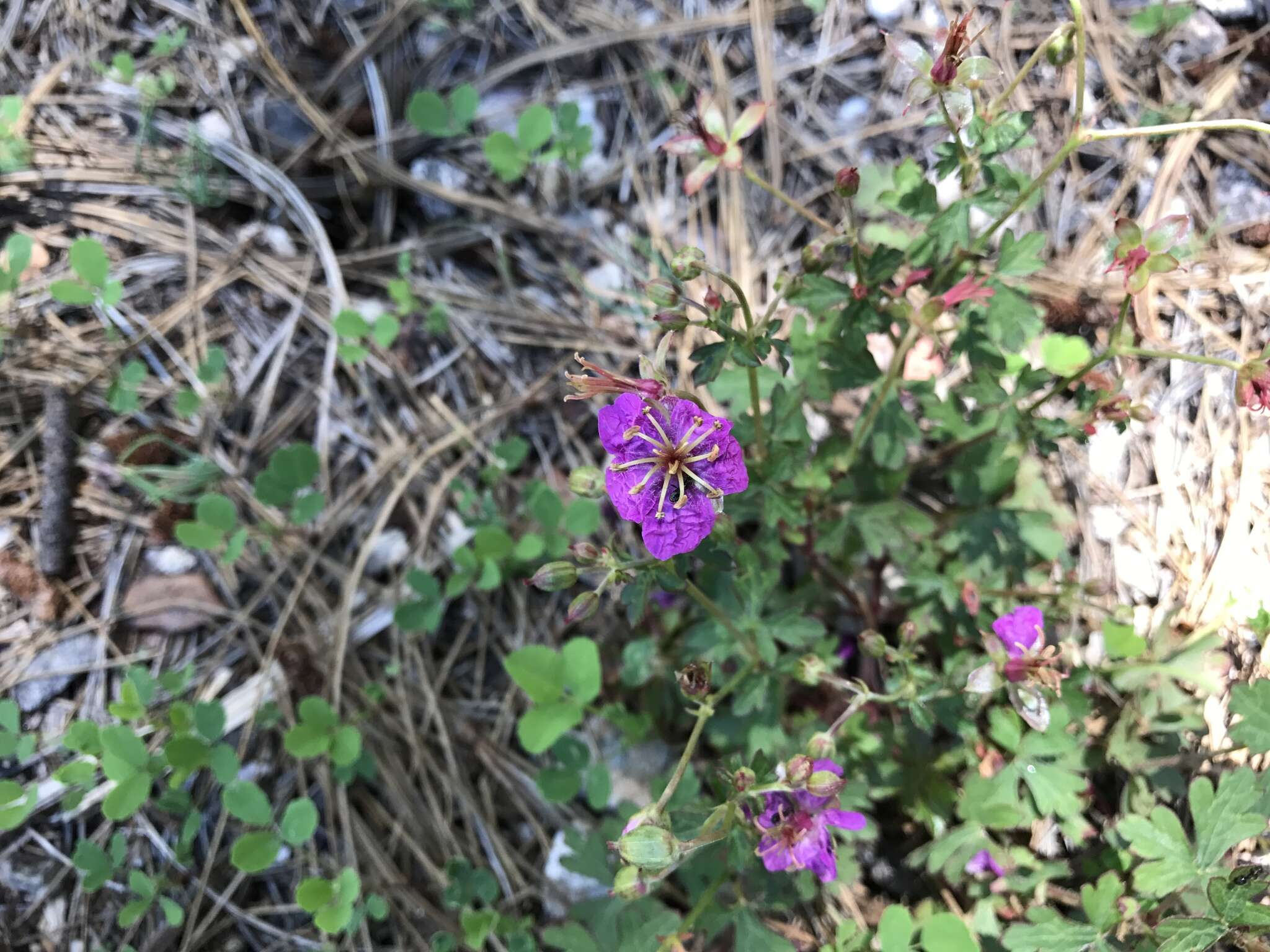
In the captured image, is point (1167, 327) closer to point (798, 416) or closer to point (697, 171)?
point (798, 416)

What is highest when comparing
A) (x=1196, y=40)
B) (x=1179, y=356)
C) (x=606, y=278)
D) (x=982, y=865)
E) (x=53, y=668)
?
(x=1196, y=40)

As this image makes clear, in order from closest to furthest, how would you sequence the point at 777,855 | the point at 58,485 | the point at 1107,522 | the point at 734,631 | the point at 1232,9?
the point at 777,855, the point at 734,631, the point at 1107,522, the point at 58,485, the point at 1232,9

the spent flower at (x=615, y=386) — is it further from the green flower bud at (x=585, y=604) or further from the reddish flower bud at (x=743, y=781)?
the reddish flower bud at (x=743, y=781)

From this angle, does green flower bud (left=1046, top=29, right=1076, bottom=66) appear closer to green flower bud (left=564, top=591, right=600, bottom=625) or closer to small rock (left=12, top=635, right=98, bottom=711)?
green flower bud (left=564, top=591, right=600, bottom=625)

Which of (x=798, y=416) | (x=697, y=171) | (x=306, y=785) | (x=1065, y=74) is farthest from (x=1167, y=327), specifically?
(x=306, y=785)

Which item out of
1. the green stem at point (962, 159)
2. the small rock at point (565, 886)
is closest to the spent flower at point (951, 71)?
the green stem at point (962, 159)

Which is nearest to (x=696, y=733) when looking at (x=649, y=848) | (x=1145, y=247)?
(x=649, y=848)

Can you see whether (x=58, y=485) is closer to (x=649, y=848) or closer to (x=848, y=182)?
(x=649, y=848)

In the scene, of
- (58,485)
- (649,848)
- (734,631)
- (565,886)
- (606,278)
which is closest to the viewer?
(649,848)

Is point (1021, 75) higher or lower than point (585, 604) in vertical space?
higher
